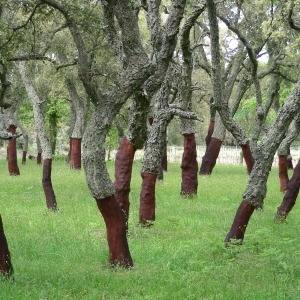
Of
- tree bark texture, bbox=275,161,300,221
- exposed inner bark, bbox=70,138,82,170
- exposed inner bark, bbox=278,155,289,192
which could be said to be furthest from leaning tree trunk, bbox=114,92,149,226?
exposed inner bark, bbox=70,138,82,170

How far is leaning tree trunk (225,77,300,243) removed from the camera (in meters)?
10.4

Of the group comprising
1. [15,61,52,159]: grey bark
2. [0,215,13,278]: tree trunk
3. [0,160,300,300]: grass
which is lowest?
[0,160,300,300]: grass

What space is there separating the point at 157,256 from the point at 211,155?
1694 centimetres

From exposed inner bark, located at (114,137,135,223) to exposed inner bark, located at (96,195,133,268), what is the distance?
9.01 ft

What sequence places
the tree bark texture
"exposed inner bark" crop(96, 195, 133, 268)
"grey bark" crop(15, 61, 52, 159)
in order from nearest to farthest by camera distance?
"exposed inner bark" crop(96, 195, 133, 268) → the tree bark texture → "grey bark" crop(15, 61, 52, 159)

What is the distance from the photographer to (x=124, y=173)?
1218cm

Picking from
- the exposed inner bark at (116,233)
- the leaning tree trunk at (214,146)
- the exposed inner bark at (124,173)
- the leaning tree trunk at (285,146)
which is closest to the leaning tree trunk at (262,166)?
the exposed inner bark at (116,233)

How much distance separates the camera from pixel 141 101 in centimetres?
1042

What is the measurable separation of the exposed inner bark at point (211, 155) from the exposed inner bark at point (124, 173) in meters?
14.2

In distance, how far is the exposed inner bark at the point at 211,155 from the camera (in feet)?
85.9

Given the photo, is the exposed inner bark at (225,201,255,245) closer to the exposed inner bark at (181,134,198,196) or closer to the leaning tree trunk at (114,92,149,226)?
the leaning tree trunk at (114,92,149,226)

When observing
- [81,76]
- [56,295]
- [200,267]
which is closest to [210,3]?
[81,76]

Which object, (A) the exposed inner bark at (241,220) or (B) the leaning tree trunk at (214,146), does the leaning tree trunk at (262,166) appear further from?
(B) the leaning tree trunk at (214,146)

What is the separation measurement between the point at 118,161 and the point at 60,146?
50929 millimetres
